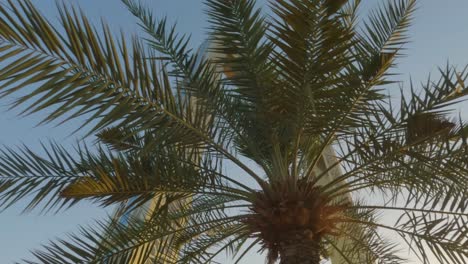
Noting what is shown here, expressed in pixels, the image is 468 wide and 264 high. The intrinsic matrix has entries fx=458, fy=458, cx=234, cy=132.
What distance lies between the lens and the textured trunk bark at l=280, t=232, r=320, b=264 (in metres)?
3.23

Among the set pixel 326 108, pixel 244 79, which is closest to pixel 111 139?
pixel 244 79

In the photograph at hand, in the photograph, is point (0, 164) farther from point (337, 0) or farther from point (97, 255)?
point (337, 0)

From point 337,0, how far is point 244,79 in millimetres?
1013

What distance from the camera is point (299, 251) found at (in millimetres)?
3244

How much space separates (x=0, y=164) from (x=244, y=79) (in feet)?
6.66

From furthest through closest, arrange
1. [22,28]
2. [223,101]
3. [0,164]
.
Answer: [223,101]
[0,164]
[22,28]

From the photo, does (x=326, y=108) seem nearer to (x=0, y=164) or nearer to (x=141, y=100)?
(x=141, y=100)

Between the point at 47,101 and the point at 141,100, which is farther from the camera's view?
the point at 141,100

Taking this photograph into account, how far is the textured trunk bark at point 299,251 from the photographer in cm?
323

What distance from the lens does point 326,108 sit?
3.63 metres

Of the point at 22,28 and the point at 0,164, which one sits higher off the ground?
the point at 0,164

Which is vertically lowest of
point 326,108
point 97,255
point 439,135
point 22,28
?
point 97,255

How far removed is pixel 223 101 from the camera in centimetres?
388

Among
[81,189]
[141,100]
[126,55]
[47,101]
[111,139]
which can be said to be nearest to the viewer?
[47,101]
